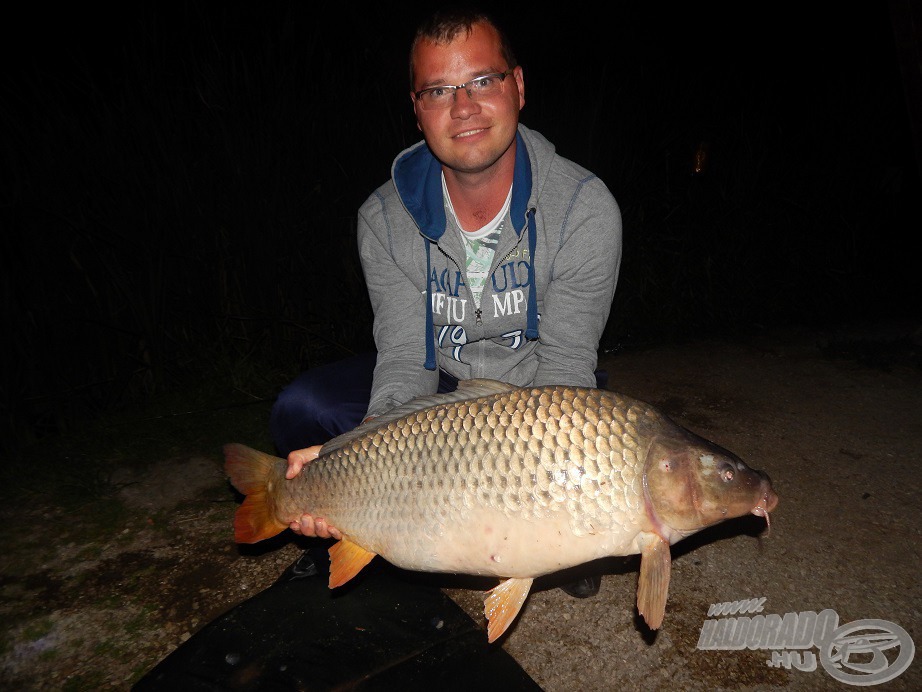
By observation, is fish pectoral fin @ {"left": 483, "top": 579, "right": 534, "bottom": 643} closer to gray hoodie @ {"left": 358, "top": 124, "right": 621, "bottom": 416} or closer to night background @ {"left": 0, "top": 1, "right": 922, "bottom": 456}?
gray hoodie @ {"left": 358, "top": 124, "right": 621, "bottom": 416}

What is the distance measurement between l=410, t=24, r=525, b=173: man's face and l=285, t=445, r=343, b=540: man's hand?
817 millimetres

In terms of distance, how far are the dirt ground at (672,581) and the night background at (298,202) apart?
3.46 ft

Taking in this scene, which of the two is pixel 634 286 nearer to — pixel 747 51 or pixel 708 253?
pixel 708 253

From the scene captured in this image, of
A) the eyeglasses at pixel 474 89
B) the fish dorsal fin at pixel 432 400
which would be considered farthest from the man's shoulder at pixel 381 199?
the fish dorsal fin at pixel 432 400

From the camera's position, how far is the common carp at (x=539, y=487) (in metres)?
1.11

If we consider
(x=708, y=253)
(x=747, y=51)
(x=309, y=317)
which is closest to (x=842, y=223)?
(x=708, y=253)

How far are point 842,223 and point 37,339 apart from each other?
502 cm

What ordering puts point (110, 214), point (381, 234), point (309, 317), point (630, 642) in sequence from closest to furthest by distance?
point (630, 642) < point (381, 234) < point (110, 214) < point (309, 317)

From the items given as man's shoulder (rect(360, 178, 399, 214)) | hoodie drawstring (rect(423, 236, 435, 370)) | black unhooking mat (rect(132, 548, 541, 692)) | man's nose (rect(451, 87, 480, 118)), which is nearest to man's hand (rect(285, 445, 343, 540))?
black unhooking mat (rect(132, 548, 541, 692))

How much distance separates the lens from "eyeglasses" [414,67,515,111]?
156 centimetres

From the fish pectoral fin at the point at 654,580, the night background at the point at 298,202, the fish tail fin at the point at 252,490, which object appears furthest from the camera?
the night background at the point at 298,202

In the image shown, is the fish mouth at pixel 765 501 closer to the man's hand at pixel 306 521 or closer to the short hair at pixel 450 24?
the man's hand at pixel 306 521

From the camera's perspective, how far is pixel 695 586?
1.57 metres

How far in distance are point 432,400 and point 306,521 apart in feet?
1.25
